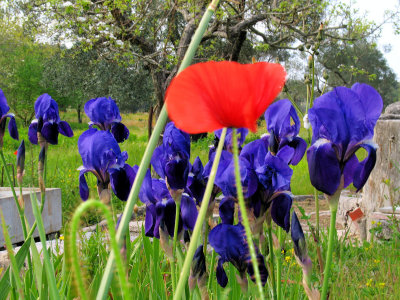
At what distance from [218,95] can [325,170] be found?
40 cm

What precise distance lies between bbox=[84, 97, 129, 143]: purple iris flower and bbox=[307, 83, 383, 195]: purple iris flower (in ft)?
3.20

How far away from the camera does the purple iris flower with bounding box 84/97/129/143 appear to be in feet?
5.22

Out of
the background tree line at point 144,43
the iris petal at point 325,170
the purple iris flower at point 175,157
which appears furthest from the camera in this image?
the background tree line at point 144,43

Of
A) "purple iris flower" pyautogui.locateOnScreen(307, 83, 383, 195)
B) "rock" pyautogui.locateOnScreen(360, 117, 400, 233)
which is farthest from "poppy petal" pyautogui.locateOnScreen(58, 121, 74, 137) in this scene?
"rock" pyautogui.locateOnScreen(360, 117, 400, 233)

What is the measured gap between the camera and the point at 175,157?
109 cm

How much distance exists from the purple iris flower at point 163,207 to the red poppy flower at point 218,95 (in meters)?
0.73

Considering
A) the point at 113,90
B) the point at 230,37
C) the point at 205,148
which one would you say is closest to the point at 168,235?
the point at 230,37

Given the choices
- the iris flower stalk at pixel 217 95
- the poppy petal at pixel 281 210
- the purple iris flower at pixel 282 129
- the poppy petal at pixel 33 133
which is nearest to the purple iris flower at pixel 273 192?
the poppy petal at pixel 281 210

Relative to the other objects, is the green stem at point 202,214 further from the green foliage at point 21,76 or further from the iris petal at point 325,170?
the green foliage at point 21,76

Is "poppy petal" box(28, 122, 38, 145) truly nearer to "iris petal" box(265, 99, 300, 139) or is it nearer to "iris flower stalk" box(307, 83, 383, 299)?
"iris petal" box(265, 99, 300, 139)

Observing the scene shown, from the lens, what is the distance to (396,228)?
3959 millimetres

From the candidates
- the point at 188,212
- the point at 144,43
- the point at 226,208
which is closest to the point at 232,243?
the point at 226,208

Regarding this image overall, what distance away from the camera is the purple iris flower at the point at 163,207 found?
1154mm

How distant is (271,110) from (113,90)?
16.5 meters
